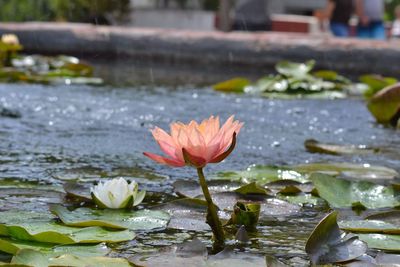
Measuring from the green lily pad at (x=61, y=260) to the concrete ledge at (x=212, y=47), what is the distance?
A: 409 cm

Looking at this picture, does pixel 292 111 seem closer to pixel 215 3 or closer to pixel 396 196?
pixel 396 196

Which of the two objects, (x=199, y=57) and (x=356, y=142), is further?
(x=199, y=57)

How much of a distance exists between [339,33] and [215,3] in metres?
7.78

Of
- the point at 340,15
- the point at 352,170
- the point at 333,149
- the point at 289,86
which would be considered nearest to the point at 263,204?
the point at 352,170

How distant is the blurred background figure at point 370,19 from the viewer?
9.10m

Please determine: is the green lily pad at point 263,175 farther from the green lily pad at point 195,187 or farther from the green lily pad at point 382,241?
the green lily pad at point 382,241

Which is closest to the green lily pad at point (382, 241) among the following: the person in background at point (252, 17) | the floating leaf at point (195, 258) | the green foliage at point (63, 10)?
the floating leaf at point (195, 258)

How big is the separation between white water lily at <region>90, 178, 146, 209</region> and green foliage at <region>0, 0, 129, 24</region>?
9.40 meters

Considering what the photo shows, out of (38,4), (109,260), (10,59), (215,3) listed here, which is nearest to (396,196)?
(109,260)

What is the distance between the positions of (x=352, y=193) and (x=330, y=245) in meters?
0.54

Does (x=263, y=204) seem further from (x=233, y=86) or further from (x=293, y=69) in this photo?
(x=293, y=69)

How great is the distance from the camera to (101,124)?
3.30 metres

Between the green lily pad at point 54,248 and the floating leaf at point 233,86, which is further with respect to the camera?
the floating leaf at point 233,86

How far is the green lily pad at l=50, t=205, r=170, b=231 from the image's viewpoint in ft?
5.30
